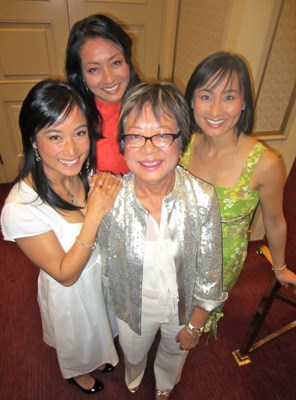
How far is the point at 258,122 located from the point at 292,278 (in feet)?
3.66

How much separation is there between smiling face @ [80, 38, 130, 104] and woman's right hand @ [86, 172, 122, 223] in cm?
54

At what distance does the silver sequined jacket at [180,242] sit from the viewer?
1.03 metres

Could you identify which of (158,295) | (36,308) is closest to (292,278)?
(158,295)

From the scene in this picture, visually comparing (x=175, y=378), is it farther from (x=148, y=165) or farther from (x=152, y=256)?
(x=148, y=165)

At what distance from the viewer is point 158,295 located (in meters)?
1.17

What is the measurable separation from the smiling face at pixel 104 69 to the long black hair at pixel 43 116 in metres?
0.29

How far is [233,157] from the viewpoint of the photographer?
4.27ft

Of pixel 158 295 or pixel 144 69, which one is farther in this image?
pixel 144 69

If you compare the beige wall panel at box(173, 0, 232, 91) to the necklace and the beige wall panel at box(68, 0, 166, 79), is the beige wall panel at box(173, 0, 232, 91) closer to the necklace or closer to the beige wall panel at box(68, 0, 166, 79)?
the beige wall panel at box(68, 0, 166, 79)

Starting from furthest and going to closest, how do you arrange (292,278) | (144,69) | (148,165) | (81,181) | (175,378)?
(144,69)
(175,378)
(292,278)
(81,181)
(148,165)

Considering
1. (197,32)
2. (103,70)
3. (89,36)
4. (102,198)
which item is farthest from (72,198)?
(197,32)

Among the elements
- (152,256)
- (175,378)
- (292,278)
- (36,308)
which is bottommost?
(36,308)

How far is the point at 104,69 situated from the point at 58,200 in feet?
2.19

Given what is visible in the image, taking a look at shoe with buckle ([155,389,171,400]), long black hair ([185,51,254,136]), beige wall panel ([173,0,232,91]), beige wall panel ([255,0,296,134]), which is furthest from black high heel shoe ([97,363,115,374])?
beige wall panel ([173,0,232,91])
